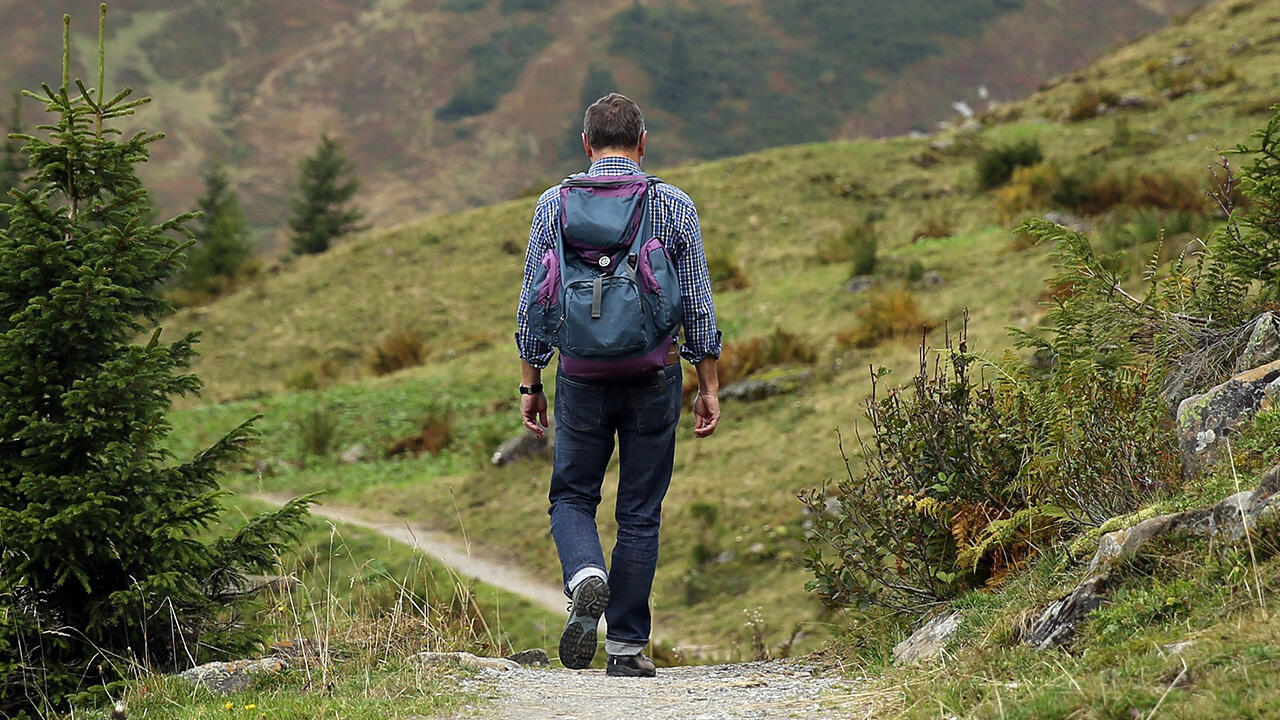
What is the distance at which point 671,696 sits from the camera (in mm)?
3930

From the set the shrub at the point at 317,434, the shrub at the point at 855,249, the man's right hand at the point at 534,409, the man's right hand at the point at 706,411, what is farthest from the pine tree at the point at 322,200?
the man's right hand at the point at 706,411

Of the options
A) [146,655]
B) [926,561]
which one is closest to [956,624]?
[926,561]

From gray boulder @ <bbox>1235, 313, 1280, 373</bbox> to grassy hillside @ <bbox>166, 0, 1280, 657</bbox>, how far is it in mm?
2289

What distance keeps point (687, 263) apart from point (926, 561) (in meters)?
1.44

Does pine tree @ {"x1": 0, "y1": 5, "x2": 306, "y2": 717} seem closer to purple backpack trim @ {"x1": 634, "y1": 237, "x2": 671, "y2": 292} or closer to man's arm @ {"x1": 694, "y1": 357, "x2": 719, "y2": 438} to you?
man's arm @ {"x1": 694, "y1": 357, "x2": 719, "y2": 438}

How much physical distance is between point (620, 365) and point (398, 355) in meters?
15.5

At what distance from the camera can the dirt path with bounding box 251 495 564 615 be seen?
958 centimetres

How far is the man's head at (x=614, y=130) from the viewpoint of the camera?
432 cm

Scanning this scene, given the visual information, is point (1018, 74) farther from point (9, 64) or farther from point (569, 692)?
point (569, 692)

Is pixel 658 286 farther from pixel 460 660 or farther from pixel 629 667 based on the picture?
pixel 460 660

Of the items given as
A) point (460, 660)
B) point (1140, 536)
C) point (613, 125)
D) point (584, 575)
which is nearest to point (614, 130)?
point (613, 125)

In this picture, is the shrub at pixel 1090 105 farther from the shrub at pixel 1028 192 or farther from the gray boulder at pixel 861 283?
the gray boulder at pixel 861 283

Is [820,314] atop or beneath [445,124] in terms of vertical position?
beneath

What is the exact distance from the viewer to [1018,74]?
510 feet
